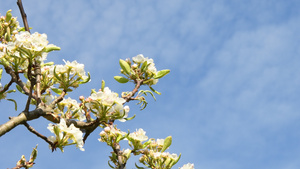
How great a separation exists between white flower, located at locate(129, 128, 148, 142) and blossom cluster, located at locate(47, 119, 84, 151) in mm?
756

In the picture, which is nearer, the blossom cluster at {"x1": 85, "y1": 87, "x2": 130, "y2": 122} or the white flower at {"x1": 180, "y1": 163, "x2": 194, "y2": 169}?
the blossom cluster at {"x1": 85, "y1": 87, "x2": 130, "y2": 122}

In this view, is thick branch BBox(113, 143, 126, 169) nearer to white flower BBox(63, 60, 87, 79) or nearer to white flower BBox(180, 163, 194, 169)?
white flower BBox(180, 163, 194, 169)

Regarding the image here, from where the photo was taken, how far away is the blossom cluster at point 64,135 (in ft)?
10.4

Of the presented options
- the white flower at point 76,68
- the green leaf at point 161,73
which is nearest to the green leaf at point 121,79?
the green leaf at point 161,73

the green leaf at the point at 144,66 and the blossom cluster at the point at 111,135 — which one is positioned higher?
the green leaf at the point at 144,66

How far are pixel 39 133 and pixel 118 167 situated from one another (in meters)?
0.99

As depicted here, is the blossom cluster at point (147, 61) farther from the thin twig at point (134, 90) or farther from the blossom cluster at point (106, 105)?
the blossom cluster at point (106, 105)

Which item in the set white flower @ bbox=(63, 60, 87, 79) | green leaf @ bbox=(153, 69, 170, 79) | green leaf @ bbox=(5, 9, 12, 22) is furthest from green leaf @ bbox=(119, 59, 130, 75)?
green leaf @ bbox=(5, 9, 12, 22)

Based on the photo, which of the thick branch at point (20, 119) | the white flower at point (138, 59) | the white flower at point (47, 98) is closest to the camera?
the thick branch at point (20, 119)

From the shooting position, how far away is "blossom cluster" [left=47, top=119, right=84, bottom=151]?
10.4 ft

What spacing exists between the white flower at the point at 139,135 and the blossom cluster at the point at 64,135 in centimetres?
76

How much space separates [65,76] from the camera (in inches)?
145

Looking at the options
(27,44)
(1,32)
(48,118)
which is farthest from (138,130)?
(1,32)

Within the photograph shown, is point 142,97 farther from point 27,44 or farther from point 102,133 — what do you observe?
point 27,44
